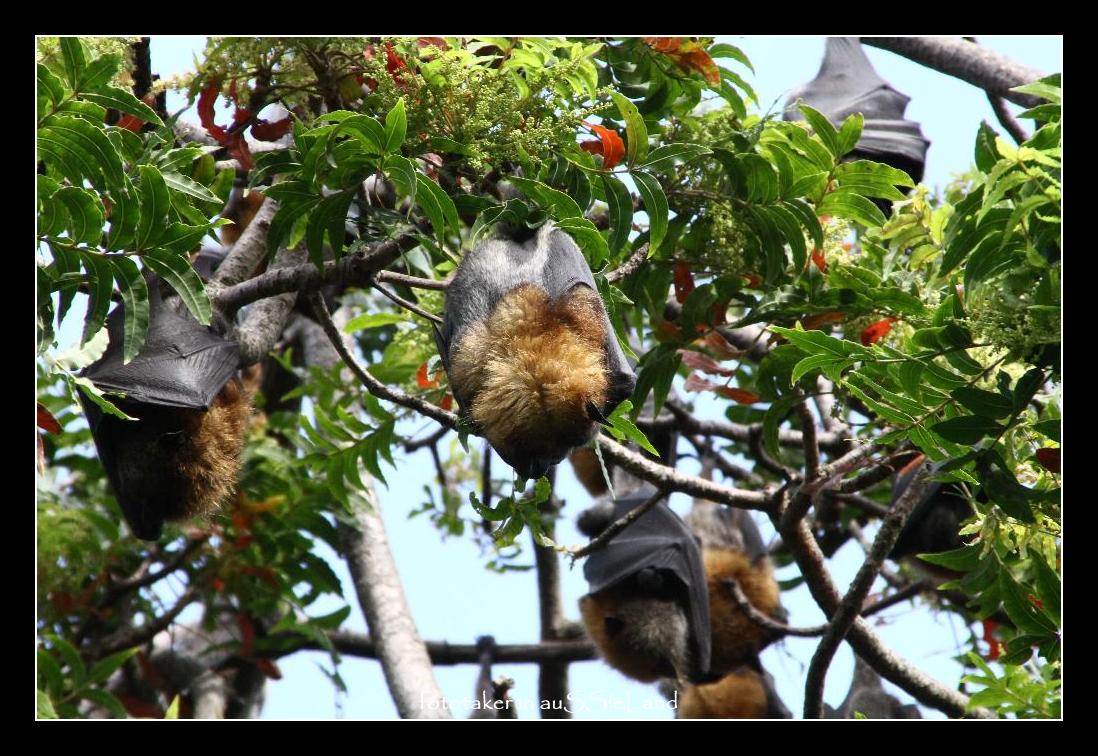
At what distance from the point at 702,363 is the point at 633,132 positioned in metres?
1.20

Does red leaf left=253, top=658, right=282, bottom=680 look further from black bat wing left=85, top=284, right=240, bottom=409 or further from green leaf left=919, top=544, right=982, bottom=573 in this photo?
green leaf left=919, top=544, right=982, bottom=573

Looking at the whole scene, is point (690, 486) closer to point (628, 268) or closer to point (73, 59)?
point (628, 268)

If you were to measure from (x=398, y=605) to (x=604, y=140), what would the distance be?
10.8ft

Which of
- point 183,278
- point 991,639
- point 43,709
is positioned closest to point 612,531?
point 183,278

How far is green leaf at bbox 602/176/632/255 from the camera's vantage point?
3746 millimetres

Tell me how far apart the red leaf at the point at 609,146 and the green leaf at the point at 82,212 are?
1373 millimetres

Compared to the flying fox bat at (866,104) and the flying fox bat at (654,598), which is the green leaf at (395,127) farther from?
the flying fox bat at (654,598)

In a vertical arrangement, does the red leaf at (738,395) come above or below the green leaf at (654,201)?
below

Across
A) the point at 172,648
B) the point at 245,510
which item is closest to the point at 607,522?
the point at 245,510

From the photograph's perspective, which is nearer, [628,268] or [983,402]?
[983,402]

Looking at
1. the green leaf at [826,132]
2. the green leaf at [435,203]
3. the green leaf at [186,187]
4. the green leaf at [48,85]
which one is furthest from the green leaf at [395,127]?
the green leaf at [826,132]

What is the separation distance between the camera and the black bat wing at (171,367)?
14.0 feet

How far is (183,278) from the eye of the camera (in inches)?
141

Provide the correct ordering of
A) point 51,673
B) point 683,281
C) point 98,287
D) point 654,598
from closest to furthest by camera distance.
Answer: point 98,287, point 683,281, point 51,673, point 654,598
